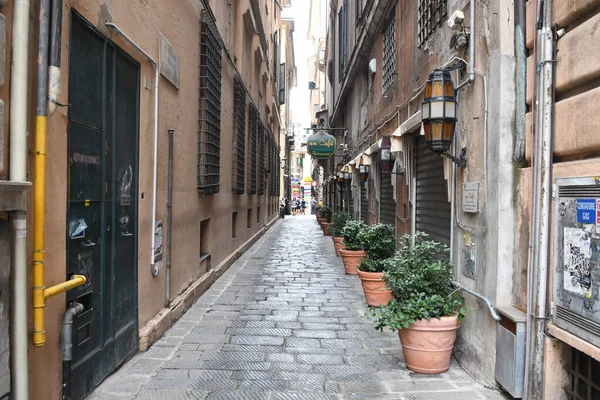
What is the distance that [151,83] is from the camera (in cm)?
542

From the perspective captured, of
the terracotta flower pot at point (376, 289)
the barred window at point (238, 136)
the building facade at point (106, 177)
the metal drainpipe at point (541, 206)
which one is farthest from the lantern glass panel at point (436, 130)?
the barred window at point (238, 136)

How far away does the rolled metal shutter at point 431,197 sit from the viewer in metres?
5.94

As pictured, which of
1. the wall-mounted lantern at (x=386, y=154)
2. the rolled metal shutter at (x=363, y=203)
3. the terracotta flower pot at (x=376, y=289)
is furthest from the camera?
the rolled metal shutter at (x=363, y=203)

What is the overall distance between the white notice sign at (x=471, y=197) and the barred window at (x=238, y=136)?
746 centimetres

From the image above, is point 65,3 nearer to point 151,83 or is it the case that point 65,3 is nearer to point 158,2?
point 151,83

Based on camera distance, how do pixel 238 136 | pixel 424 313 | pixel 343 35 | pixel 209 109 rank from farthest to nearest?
pixel 343 35 → pixel 238 136 → pixel 209 109 → pixel 424 313

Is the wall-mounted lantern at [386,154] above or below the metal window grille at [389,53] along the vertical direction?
below

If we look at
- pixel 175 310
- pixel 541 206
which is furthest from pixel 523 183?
pixel 175 310

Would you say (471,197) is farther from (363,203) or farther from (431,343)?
(363,203)

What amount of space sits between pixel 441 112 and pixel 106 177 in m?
3.36

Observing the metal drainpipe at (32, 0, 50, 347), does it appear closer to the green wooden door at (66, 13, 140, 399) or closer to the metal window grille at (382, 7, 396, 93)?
the green wooden door at (66, 13, 140, 399)

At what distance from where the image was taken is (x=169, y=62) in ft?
19.7

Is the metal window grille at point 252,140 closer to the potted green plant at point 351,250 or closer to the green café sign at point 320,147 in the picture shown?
the green café sign at point 320,147

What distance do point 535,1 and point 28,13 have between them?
363cm
